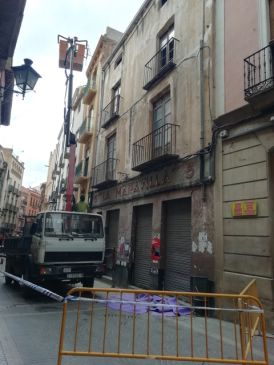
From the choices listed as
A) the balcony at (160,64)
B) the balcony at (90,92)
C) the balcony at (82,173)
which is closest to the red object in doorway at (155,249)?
the balcony at (160,64)

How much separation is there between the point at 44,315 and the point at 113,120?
11.2 metres

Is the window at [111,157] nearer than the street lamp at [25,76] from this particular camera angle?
No

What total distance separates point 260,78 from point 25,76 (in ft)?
18.1

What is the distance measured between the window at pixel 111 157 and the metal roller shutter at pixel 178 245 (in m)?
5.55

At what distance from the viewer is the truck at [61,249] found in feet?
30.3

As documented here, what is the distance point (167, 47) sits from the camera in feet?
41.5

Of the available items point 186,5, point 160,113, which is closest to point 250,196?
point 160,113

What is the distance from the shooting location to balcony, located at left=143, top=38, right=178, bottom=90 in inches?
469

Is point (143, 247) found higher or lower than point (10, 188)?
lower

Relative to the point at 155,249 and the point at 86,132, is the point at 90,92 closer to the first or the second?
the point at 86,132

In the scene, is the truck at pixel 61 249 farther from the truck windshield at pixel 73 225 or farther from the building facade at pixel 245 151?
the building facade at pixel 245 151

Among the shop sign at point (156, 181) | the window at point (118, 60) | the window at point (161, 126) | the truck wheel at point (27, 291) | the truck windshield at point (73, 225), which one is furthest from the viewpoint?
the window at point (118, 60)

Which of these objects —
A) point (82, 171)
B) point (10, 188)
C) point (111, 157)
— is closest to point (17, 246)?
point (111, 157)

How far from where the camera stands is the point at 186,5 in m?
11.6
